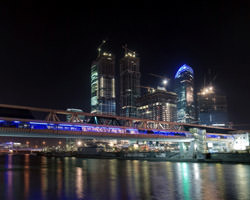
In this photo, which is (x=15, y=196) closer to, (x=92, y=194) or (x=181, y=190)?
(x=92, y=194)

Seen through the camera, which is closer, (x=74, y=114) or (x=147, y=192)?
(x=147, y=192)

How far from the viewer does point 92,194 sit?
71.8ft

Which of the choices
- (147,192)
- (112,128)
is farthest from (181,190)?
(112,128)

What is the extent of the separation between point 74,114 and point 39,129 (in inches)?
529

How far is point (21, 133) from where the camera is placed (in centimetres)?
6359

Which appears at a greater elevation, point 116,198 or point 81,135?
point 81,135

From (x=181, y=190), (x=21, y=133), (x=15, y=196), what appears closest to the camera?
(x=15, y=196)

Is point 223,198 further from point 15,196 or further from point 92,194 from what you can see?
point 15,196

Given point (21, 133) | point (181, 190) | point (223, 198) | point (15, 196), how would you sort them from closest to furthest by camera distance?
point (223, 198), point (15, 196), point (181, 190), point (21, 133)

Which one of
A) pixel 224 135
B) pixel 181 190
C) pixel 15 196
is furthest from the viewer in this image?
pixel 224 135

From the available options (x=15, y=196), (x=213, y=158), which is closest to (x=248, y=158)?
(x=213, y=158)

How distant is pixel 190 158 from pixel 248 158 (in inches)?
670

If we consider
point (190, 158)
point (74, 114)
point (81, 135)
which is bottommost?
point (190, 158)

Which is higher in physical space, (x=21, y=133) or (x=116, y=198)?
(x=21, y=133)
